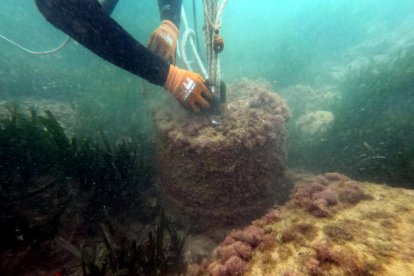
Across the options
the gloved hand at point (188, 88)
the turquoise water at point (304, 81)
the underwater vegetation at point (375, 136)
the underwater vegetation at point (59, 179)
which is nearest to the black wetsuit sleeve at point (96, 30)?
the gloved hand at point (188, 88)

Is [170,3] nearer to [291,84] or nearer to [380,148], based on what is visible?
[380,148]

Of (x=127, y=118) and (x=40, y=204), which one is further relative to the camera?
(x=127, y=118)

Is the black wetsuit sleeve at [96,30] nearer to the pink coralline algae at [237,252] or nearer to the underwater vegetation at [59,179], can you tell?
the underwater vegetation at [59,179]

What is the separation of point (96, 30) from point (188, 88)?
124 centimetres

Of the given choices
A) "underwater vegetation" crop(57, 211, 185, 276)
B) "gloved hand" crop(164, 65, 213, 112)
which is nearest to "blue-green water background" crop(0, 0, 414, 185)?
"gloved hand" crop(164, 65, 213, 112)

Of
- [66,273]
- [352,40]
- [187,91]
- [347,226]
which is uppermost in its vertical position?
[352,40]

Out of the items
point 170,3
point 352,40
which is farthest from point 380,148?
point 352,40

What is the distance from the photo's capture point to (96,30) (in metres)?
2.79

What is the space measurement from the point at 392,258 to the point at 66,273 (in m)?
2.94


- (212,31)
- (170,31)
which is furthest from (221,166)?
(170,31)

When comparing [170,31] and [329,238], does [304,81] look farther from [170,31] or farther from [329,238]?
[329,238]

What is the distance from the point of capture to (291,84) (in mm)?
11594

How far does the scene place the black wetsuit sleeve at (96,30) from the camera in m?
2.73

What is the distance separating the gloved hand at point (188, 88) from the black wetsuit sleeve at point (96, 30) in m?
0.45
